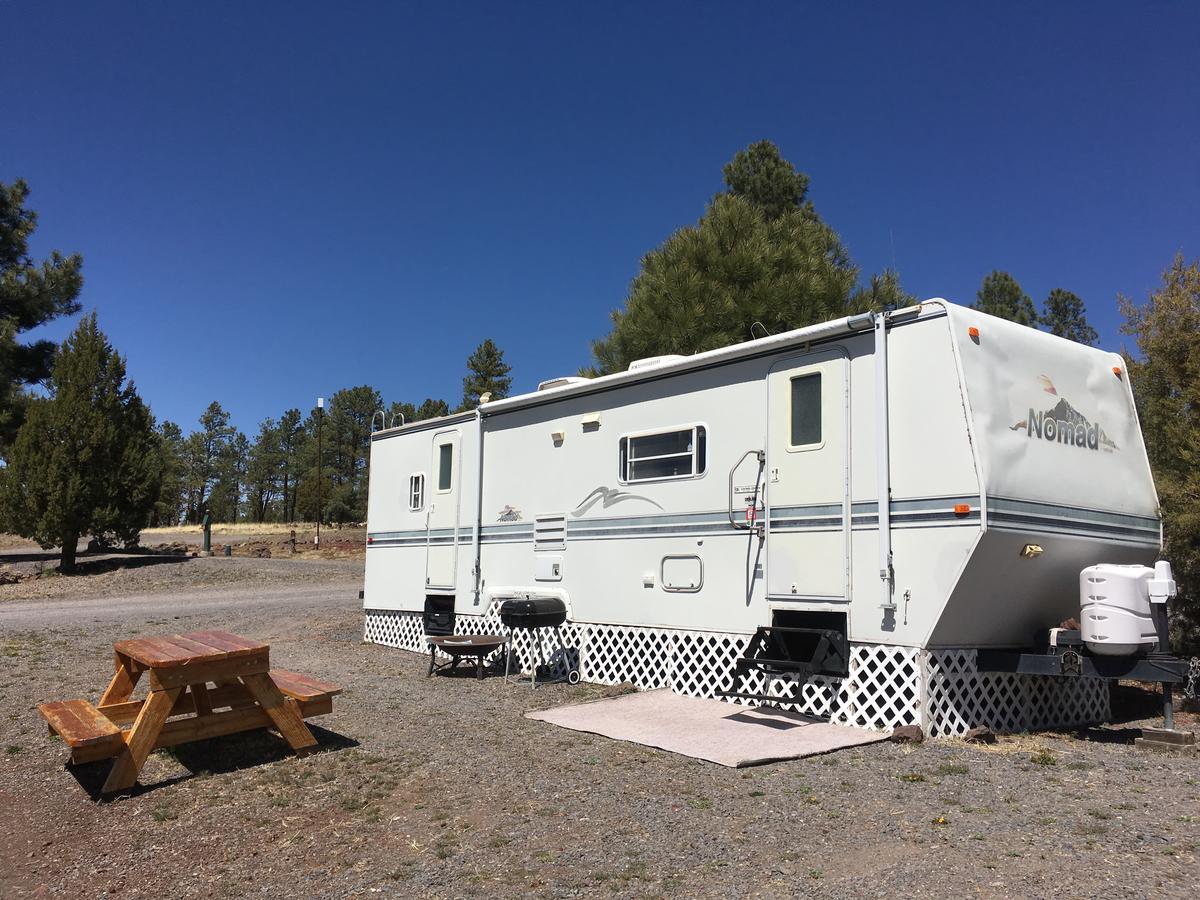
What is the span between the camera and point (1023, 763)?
6059mm

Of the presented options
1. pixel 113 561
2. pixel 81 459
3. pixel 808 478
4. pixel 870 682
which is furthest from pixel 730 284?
pixel 113 561

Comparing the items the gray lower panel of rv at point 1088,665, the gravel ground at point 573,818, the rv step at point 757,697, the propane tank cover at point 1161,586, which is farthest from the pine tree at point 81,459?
→ the propane tank cover at point 1161,586

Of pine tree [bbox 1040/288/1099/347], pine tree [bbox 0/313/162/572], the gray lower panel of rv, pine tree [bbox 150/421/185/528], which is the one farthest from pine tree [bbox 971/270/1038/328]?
pine tree [bbox 150/421/185/528]

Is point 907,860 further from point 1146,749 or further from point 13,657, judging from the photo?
point 13,657

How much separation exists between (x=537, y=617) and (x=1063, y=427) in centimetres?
526

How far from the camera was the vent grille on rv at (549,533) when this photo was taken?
9805 millimetres

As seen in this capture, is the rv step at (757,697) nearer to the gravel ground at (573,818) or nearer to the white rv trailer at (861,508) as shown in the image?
the white rv trailer at (861,508)

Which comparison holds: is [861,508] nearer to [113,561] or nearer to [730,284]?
[730,284]

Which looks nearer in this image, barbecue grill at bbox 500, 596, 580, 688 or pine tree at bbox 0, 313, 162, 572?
barbecue grill at bbox 500, 596, 580, 688

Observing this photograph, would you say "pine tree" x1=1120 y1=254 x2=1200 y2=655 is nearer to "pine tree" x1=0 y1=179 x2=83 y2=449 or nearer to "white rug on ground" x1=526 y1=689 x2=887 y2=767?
"white rug on ground" x1=526 y1=689 x2=887 y2=767

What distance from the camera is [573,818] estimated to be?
16.1 ft

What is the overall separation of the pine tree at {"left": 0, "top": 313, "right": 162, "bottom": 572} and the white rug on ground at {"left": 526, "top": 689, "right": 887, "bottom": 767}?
1886 cm

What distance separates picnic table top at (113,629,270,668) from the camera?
216 inches

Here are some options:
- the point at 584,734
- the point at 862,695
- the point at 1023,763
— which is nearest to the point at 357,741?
the point at 584,734
